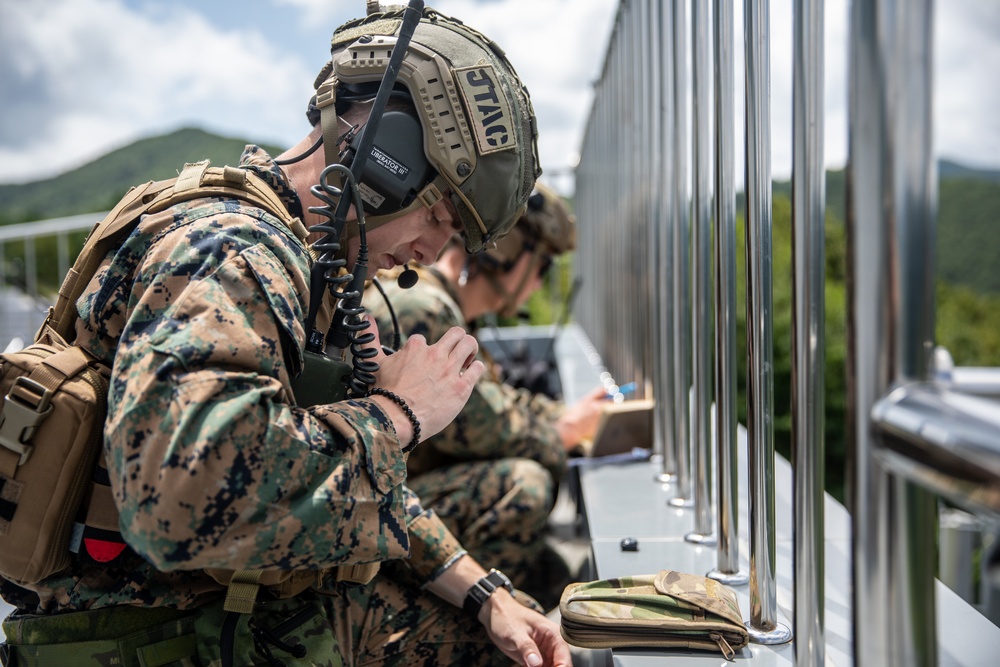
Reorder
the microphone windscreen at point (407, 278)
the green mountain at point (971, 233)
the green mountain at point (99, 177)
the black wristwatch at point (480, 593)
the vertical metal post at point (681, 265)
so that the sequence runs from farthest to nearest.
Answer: the green mountain at point (99, 177) → the green mountain at point (971, 233) → the vertical metal post at point (681, 265) → the black wristwatch at point (480, 593) → the microphone windscreen at point (407, 278)

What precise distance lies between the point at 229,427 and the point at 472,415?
1880 mm

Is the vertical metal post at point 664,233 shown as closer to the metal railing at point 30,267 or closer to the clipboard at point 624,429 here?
the clipboard at point 624,429

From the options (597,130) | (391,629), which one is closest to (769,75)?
(391,629)

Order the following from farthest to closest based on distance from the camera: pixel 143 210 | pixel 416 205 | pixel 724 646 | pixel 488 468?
1. pixel 488 468
2. pixel 416 205
3. pixel 724 646
4. pixel 143 210

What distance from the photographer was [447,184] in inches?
63.6

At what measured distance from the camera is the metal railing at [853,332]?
82cm

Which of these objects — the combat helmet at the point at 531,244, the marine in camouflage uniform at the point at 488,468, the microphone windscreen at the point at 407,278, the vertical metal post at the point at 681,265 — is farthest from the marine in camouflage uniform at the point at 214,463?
the combat helmet at the point at 531,244

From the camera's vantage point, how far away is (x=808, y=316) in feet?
3.96

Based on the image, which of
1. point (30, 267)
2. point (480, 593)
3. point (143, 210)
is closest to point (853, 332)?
point (143, 210)

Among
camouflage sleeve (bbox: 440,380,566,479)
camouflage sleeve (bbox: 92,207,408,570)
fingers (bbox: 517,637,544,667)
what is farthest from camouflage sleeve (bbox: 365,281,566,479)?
camouflage sleeve (bbox: 92,207,408,570)

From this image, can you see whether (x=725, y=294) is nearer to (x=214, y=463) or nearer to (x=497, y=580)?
(x=497, y=580)

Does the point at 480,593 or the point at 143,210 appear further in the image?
the point at 480,593

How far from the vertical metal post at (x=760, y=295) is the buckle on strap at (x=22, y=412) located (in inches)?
44.4

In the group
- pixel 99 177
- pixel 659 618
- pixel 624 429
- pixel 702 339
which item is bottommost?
pixel 624 429
